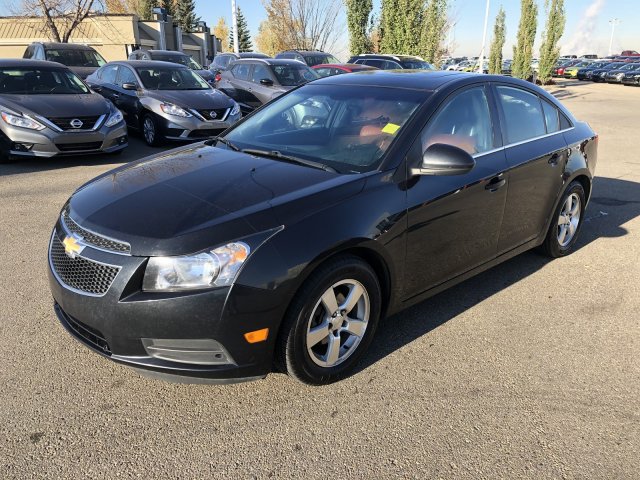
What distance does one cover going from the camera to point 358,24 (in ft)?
89.1

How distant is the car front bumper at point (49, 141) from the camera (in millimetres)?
7605

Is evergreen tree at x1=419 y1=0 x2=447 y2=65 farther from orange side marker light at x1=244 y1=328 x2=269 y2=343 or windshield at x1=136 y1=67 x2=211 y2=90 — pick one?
orange side marker light at x1=244 y1=328 x2=269 y2=343

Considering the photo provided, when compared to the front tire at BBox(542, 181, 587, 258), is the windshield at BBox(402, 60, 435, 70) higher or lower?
higher

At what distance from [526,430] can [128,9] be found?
65306mm

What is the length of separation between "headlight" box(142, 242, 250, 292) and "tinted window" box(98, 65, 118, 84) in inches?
394

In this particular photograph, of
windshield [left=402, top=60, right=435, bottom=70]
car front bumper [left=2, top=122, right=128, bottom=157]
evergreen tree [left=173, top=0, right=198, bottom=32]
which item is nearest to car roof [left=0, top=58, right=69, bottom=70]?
car front bumper [left=2, top=122, right=128, bottom=157]

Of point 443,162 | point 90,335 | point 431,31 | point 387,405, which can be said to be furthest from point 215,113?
point 431,31

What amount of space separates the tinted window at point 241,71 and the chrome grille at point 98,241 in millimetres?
10687

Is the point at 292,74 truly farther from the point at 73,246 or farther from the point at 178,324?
the point at 178,324

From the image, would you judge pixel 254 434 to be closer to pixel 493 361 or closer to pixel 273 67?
pixel 493 361

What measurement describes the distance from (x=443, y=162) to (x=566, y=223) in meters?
2.36

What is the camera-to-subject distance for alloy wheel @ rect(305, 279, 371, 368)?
2770 millimetres

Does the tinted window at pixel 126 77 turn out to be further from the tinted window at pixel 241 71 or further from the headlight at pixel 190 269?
the headlight at pixel 190 269

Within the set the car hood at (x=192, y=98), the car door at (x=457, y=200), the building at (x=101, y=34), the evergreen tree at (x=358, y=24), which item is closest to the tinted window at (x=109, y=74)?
the car hood at (x=192, y=98)
